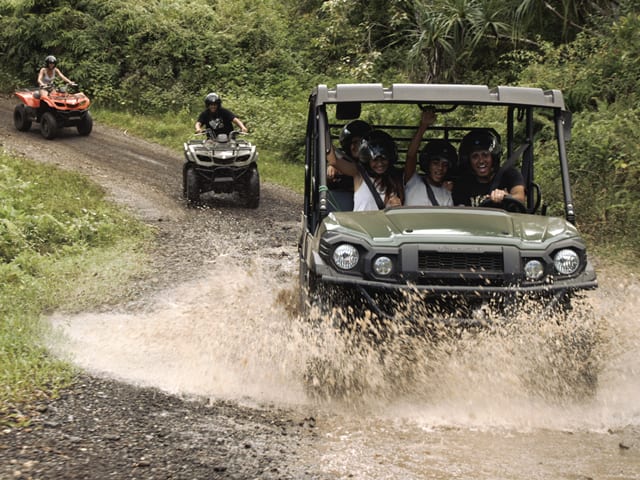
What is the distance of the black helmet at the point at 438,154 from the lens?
629 centimetres

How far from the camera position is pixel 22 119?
17.0 meters

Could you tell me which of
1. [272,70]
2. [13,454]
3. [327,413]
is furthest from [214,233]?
[272,70]

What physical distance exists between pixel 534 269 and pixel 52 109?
44.5 feet

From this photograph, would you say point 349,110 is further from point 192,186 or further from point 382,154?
point 192,186

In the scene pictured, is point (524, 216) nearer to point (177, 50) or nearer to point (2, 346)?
point (2, 346)

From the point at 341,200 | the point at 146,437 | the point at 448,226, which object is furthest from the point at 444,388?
the point at 341,200

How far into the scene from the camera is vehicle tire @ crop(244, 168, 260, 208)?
12.3 meters

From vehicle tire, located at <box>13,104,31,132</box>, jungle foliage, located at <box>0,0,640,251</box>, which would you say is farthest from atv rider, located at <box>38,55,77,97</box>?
jungle foliage, located at <box>0,0,640,251</box>

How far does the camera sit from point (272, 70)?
20.8 meters

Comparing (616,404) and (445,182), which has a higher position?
(445,182)

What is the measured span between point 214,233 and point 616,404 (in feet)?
22.1

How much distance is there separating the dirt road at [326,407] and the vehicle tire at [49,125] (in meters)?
10.6

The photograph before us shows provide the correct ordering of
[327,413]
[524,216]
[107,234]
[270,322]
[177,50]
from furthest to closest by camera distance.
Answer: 1. [177,50]
2. [107,234]
3. [270,322]
4. [524,216]
5. [327,413]

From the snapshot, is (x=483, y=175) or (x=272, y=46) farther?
(x=272, y=46)
